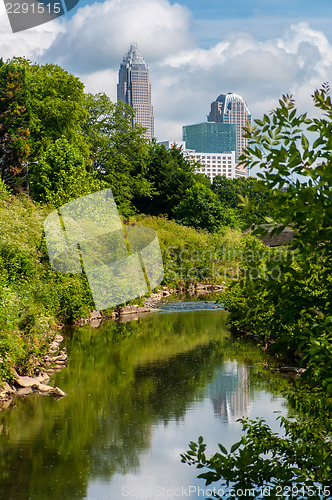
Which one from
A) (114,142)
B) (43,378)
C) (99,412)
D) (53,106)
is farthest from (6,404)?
(114,142)

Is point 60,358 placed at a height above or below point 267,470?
below

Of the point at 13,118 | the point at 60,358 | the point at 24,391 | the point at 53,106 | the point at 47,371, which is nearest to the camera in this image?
the point at 24,391

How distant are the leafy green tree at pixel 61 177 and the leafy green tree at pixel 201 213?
16.5 metres

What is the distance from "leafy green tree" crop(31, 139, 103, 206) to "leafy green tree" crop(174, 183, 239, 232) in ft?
54.1

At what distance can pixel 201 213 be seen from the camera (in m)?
43.0

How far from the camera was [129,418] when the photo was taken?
10664mm

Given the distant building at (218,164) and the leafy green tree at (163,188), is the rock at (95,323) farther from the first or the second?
the distant building at (218,164)

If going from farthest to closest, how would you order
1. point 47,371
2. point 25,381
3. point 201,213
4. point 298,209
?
point 201,213 < point 47,371 < point 25,381 < point 298,209

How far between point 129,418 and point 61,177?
1539cm

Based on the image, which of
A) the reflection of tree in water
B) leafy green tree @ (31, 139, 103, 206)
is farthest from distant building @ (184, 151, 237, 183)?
the reflection of tree in water

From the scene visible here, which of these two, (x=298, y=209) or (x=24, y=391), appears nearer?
(x=298, y=209)

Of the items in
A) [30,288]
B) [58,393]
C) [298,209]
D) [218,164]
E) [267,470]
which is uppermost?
[218,164]

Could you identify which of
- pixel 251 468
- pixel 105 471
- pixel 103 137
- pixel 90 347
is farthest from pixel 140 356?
pixel 103 137

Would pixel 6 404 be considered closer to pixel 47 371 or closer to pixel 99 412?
pixel 99 412
